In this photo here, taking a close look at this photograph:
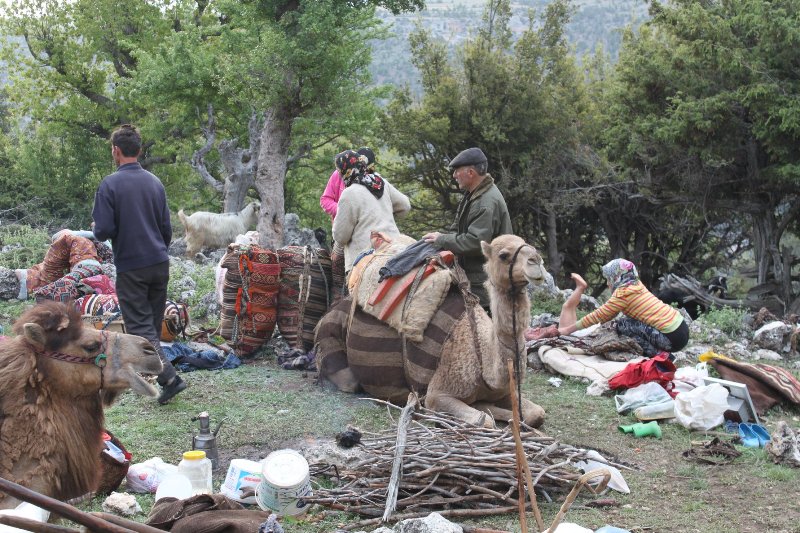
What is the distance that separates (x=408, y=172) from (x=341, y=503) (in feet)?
62.5

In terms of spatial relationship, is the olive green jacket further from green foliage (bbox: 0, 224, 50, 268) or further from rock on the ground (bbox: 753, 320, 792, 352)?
green foliage (bbox: 0, 224, 50, 268)

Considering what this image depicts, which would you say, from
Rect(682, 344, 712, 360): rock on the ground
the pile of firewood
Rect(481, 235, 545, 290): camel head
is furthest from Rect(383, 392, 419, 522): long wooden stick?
Rect(682, 344, 712, 360): rock on the ground

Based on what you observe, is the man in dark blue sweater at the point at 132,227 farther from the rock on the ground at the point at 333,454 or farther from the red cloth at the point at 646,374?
the red cloth at the point at 646,374

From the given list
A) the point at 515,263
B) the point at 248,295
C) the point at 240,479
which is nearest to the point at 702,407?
the point at 515,263

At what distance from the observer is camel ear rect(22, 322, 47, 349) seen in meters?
3.60

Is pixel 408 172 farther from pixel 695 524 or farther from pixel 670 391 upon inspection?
pixel 695 524

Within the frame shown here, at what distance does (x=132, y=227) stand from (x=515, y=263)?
10.5 feet

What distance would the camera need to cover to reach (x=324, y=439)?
6004mm

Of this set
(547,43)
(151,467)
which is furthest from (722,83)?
(151,467)

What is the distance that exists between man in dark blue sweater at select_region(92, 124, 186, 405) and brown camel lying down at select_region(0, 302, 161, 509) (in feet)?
8.53

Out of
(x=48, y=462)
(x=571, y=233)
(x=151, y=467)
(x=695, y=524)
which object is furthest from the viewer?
(x=571, y=233)

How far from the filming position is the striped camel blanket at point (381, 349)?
21.6ft

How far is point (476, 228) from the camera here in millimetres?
6906

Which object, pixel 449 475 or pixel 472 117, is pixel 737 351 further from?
pixel 472 117
